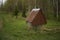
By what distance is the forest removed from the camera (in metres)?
2.21

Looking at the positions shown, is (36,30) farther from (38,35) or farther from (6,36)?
(6,36)

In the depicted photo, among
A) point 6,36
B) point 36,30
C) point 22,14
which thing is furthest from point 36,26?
point 6,36

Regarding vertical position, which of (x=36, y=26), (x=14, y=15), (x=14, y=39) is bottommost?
(x=14, y=39)

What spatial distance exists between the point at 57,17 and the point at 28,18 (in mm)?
359

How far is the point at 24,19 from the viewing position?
7.41 feet

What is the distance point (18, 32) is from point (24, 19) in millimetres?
173

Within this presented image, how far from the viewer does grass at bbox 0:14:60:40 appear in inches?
86.4

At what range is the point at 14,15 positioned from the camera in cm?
224

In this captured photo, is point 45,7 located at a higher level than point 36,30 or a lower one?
higher

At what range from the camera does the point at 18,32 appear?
7.30 ft

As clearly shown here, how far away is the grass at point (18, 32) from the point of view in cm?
220

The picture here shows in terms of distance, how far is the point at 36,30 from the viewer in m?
2.26

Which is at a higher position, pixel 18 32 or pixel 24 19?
pixel 24 19

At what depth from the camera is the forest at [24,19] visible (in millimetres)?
2207
